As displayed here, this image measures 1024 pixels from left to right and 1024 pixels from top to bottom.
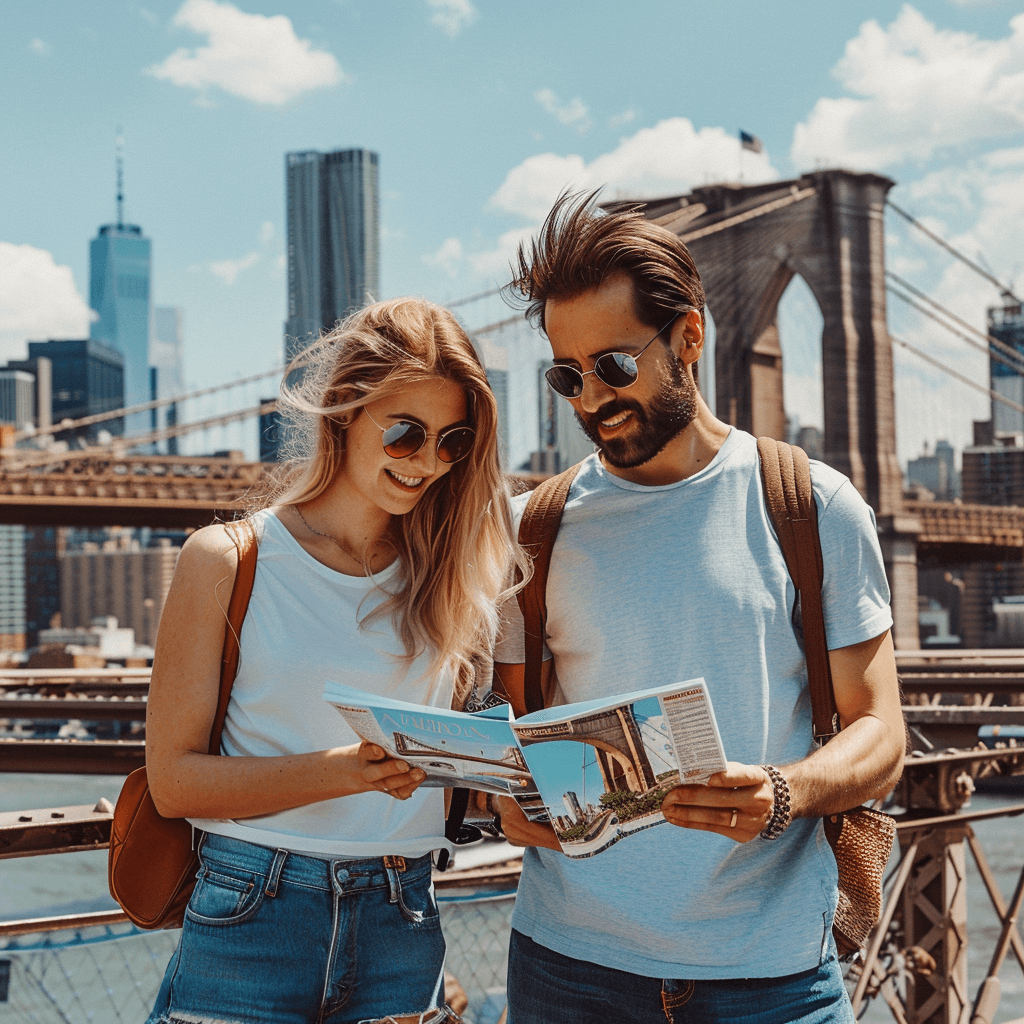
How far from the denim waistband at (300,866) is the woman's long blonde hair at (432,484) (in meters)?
0.30

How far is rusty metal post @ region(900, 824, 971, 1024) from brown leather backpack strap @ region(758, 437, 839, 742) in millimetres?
2047

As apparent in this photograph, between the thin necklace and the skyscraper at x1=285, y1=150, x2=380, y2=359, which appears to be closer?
the thin necklace

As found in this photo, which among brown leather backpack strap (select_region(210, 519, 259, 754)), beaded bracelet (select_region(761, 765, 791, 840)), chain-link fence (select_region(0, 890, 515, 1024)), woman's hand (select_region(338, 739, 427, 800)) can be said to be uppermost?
brown leather backpack strap (select_region(210, 519, 259, 754))

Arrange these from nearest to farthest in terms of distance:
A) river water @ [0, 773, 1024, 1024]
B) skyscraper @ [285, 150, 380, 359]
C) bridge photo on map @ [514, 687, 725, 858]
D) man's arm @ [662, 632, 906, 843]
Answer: bridge photo on map @ [514, 687, 725, 858] → man's arm @ [662, 632, 906, 843] → river water @ [0, 773, 1024, 1024] → skyscraper @ [285, 150, 380, 359]

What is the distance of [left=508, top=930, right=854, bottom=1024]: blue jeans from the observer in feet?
5.42

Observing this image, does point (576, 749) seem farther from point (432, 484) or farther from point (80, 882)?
point (80, 882)

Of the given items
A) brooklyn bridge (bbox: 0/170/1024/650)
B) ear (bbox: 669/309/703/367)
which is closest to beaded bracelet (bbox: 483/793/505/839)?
ear (bbox: 669/309/703/367)

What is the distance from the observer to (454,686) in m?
1.84

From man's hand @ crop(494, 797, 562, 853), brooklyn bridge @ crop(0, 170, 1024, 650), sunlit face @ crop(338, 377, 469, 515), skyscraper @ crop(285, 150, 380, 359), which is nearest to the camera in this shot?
man's hand @ crop(494, 797, 562, 853)

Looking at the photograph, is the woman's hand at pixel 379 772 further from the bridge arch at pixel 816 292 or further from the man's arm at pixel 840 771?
the bridge arch at pixel 816 292

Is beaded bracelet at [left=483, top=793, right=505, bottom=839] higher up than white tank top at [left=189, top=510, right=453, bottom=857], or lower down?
lower down

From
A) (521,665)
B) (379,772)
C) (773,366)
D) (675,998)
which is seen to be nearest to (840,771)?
(675,998)

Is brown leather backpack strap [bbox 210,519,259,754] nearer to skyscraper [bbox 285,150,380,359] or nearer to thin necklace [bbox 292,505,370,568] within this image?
thin necklace [bbox 292,505,370,568]

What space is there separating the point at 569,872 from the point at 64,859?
29264mm
